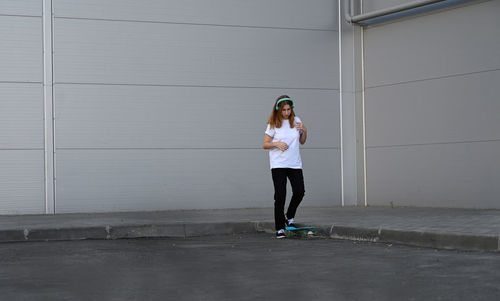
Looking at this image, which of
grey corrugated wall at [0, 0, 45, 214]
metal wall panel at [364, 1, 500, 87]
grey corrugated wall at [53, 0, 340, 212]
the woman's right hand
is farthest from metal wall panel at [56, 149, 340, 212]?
the woman's right hand

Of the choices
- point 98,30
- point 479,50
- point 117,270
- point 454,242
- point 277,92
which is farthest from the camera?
point 277,92

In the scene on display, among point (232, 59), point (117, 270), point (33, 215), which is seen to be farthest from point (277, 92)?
point (117, 270)

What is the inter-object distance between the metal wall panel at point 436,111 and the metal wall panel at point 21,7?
602cm

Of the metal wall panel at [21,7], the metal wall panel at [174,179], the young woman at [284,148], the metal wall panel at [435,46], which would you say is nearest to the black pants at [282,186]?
the young woman at [284,148]

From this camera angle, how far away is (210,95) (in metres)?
13.5

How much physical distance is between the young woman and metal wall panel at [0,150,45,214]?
→ 5055mm

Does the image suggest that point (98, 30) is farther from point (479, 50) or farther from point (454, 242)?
point (454, 242)

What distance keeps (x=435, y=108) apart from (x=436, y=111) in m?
0.06

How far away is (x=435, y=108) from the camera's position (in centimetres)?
1286

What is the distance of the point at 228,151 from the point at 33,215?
11.5ft

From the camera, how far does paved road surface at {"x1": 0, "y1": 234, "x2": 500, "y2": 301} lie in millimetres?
5074

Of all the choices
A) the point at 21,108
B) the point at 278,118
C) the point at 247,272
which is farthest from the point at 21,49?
the point at 247,272

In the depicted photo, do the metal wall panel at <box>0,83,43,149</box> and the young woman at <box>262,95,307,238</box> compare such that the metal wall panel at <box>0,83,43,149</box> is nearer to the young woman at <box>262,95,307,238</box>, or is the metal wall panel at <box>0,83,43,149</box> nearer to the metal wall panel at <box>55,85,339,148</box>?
the metal wall panel at <box>55,85,339,148</box>

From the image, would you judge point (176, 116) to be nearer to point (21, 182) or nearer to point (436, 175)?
point (21, 182)
